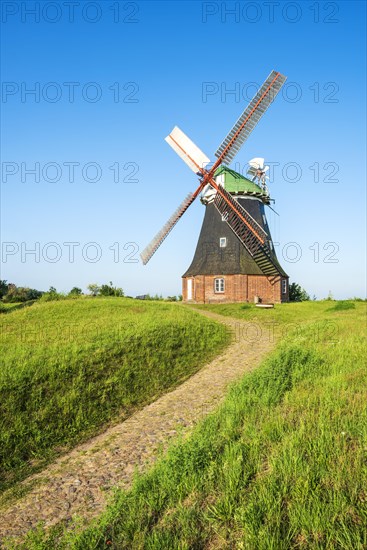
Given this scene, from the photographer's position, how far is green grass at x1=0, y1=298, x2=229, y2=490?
8.63 metres

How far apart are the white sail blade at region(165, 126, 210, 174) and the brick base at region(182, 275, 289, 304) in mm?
9517

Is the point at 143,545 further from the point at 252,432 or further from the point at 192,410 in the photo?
the point at 192,410

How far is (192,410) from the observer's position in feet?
32.2

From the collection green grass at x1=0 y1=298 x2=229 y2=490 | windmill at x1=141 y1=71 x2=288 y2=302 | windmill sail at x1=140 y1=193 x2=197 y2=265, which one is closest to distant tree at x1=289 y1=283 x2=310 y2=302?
windmill at x1=141 y1=71 x2=288 y2=302

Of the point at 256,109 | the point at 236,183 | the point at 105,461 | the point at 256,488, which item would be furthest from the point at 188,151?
the point at 256,488

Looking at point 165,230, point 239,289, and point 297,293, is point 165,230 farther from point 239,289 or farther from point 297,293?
point 297,293

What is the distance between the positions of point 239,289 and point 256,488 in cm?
2982

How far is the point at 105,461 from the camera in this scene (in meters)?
7.38

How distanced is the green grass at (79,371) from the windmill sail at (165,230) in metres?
14.8

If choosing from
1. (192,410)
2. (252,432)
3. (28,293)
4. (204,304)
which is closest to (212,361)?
(192,410)

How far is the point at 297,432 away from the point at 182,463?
183 cm

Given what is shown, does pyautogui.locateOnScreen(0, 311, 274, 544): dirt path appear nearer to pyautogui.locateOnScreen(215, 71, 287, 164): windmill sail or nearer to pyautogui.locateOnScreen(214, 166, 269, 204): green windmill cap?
pyautogui.locateOnScreen(215, 71, 287, 164): windmill sail

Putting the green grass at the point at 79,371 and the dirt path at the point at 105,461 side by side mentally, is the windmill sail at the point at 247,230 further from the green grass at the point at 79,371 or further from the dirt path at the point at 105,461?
the dirt path at the point at 105,461

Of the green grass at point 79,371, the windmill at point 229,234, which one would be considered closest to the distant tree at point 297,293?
the windmill at point 229,234
